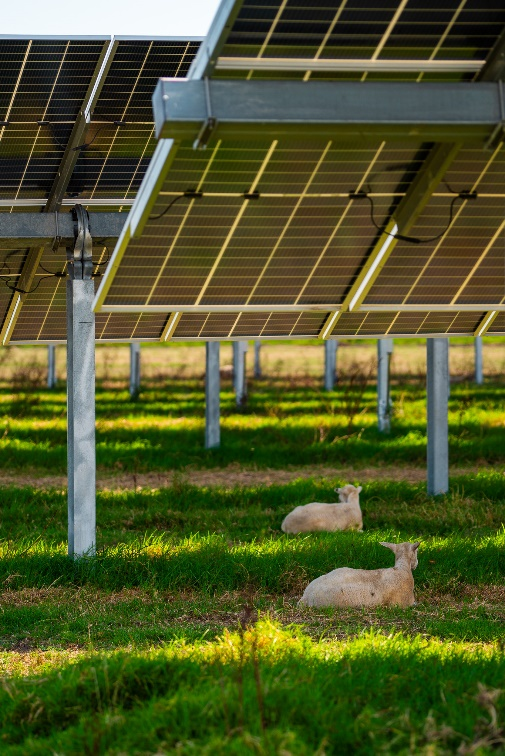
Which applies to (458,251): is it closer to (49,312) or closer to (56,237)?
(56,237)

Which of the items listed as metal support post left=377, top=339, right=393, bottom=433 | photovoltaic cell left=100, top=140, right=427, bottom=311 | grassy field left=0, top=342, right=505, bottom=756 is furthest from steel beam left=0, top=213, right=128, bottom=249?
metal support post left=377, top=339, right=393, bottom=433

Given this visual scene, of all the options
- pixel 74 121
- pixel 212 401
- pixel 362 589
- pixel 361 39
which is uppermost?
pixel 74 121

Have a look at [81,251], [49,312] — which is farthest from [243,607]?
[49,312]

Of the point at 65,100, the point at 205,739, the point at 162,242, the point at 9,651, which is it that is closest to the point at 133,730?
the point at 205,739

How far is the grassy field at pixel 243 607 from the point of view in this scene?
5.43 metres

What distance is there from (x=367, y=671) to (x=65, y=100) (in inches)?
265

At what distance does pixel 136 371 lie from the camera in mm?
30219

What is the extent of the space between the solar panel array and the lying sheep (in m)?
2.66

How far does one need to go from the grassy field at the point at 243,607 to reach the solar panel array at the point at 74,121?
8.19 feet

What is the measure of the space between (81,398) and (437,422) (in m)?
5.71

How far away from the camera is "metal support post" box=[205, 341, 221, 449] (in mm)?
18953

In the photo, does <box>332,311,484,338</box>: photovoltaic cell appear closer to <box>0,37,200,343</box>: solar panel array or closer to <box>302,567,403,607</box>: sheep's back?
<box>0,37,200,343</box>: solar panel array

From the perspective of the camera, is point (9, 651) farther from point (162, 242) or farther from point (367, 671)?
point (162, 242)

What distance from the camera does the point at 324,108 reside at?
21.2 feet
